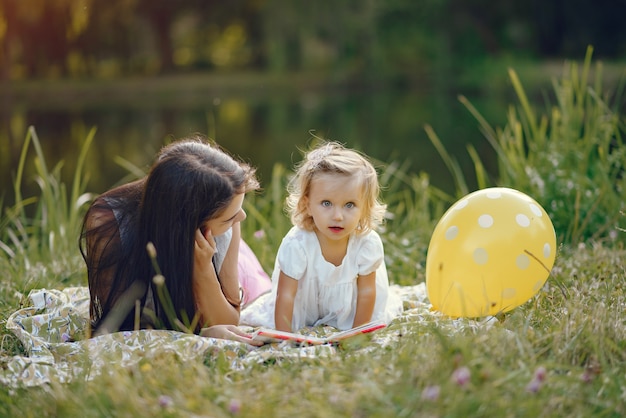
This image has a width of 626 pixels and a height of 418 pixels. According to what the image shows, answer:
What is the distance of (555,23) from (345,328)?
19.4 metres

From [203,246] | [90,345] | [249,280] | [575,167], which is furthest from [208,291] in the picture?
[575,167]

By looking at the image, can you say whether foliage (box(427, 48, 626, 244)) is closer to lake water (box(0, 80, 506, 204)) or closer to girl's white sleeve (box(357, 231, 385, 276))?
girl's white sleeve (box(357, 231, 385, 276))

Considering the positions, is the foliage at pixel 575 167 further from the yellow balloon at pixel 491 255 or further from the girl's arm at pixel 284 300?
the girl's arm at pixel 284 300

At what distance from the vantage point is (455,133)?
36.0 feet

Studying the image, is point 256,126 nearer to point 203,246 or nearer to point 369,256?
point 369,256

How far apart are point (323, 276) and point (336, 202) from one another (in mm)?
275

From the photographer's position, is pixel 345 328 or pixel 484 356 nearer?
pixel 484 356

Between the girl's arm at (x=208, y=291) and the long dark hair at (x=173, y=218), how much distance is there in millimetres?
57

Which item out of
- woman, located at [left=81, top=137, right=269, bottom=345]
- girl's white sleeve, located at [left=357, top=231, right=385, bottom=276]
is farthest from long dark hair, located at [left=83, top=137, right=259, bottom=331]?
girl's white sleeve, located at [left=357, top=231, right=385, bottom=276]

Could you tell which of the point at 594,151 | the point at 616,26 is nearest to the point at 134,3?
the point at 616,26

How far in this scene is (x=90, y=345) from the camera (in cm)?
232

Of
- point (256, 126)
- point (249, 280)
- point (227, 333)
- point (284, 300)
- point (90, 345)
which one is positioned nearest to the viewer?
point (90, 345)

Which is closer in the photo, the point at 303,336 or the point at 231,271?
the point at 303,336

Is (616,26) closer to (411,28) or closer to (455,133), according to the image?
(411,28)
